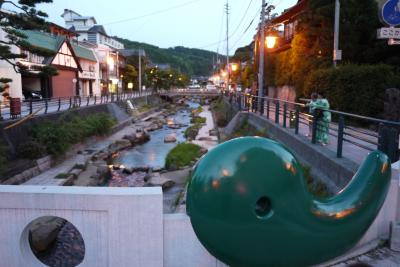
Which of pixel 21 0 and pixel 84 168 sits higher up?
pixel 21 0

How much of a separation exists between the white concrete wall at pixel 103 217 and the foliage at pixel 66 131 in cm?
1544

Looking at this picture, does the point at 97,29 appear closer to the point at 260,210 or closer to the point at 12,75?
the point at 12,75

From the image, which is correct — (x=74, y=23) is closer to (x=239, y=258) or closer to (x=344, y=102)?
(x=344, y=102)

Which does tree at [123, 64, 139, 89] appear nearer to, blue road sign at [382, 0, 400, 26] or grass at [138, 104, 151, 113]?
grass at [138, 104, 151, 113]

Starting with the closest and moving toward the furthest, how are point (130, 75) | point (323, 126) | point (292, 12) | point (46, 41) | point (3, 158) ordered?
point (323, 126), point (3, 158), point (292, 12), point (46, 41), point (130, 75)

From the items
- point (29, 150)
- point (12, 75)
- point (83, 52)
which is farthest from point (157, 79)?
point (29, 150)

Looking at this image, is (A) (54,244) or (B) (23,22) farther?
(B) (23,22)

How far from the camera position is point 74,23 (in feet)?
253

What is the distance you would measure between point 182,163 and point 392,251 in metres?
14.9

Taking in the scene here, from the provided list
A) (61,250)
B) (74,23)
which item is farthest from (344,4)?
(74,23)

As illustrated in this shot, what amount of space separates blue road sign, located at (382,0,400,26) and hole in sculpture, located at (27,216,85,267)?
24.4 feet

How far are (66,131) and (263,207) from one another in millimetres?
19875

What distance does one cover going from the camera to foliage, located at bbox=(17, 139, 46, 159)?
1714 cm

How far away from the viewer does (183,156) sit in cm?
2033
